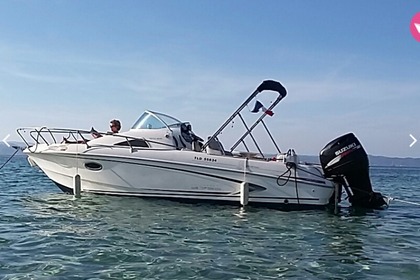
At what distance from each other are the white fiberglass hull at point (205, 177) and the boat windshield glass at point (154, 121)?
1.11m

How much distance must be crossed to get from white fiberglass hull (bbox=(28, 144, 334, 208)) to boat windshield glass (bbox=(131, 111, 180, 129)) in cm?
111

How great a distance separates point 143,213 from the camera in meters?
11.1

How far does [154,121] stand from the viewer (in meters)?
13.9

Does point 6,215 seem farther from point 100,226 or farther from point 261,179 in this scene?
point 261,179

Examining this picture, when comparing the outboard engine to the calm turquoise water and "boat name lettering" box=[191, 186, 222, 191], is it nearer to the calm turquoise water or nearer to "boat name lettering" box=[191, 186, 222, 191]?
the calm turquoise water

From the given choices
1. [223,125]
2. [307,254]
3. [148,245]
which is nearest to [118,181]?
[223,125]

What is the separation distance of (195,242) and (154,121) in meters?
6.10

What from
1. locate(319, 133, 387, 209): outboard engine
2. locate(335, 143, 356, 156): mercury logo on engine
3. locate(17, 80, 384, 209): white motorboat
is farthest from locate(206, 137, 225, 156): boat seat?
locate(335, 143, 356, 156): mercury logo on engine

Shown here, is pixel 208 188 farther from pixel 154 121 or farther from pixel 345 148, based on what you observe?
pixel 345 148

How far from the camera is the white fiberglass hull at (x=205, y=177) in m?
12.6

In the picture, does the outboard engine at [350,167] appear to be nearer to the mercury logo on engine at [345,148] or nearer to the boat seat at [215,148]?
the mercury logo on engine at [345,148]

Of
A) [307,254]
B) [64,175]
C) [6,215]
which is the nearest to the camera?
[307,254]

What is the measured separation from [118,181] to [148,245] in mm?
5383

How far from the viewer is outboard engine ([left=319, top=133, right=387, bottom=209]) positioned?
40.4 feet
